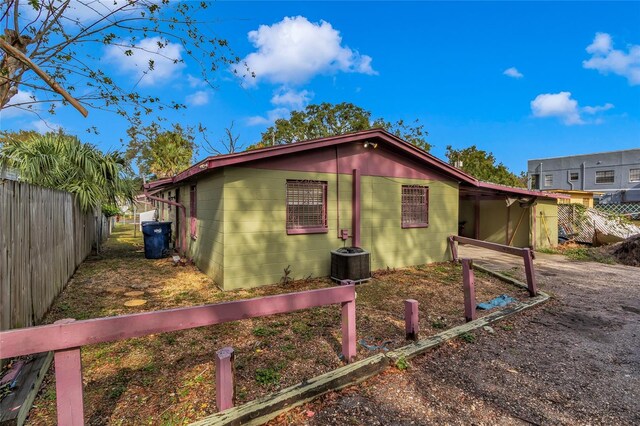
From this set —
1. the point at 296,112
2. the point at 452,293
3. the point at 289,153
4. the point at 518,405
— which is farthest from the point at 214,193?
the point at 296,112

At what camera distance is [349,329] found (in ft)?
10.7

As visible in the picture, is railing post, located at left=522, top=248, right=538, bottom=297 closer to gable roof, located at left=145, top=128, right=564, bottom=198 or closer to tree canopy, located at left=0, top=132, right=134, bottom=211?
gable roof, located at left=145, top=128, right=564, bottom=198

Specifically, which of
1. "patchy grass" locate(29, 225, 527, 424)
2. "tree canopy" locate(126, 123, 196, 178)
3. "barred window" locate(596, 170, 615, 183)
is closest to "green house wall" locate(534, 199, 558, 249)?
"patchy grass" locate(29, 225, 527, 424)

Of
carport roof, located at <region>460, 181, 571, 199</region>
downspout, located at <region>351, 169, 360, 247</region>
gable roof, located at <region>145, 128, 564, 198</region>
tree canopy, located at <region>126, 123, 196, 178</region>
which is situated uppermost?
tree canopy, located at <region>126, 123, 196, 178</region>

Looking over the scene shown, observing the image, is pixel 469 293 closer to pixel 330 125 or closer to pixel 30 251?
pixel 30 251

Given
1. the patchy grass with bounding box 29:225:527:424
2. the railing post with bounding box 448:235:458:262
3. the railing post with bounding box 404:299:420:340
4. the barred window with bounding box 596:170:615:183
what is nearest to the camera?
the patchy grass with bounding box 29:225:527:424

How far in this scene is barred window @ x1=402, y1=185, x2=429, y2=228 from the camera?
890 centimetres

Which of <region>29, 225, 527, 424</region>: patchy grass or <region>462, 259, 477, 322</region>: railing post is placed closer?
<region>29, 225, 527, 424</region>: patchy grass

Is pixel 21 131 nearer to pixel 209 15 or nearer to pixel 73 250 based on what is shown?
pixel 73 250

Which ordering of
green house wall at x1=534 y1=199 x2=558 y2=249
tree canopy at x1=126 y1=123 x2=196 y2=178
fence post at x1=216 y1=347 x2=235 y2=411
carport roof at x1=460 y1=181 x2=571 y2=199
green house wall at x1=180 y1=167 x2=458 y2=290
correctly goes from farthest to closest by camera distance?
tree canopy at x1=126 y1=123 x2=196 y2=178 → green house wall at x1=534 y1=199 x2=558 y2=249 → carport roof at x1=460 y1=181 x2=571 y2=199 → green house wall at x1=180 y1=167 x2=458 y2=290 → fence post at x1=216 y1=347 x2=235 y2=411

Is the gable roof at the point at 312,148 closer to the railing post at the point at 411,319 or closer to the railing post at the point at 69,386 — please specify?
the railing post at the point at 411,319

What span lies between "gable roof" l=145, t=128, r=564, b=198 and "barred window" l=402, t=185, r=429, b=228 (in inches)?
32.8

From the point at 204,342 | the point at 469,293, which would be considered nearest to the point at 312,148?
the point at 469,293

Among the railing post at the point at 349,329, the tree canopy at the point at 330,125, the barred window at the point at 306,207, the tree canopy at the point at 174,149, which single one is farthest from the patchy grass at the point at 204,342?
the tree canopy at the point at 330,125
